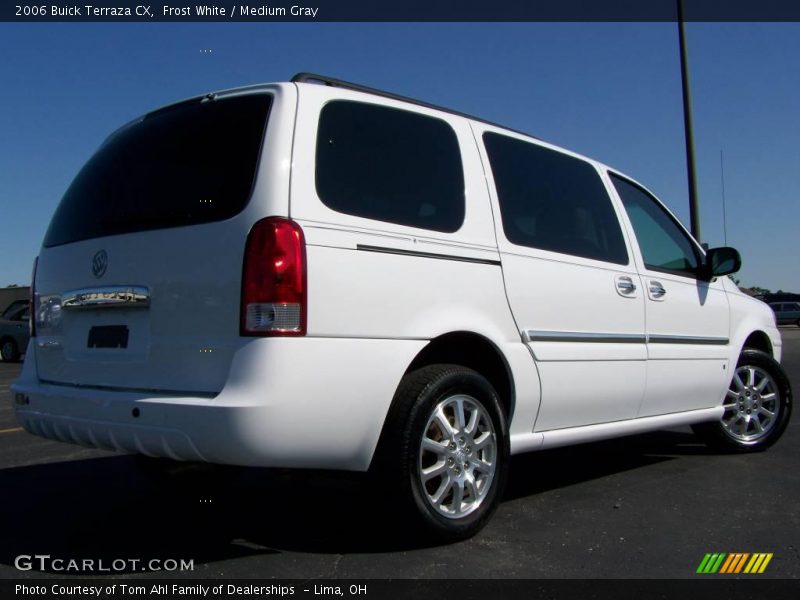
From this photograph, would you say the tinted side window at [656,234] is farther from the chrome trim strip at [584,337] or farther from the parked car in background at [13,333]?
the parked car in background at [13,333]

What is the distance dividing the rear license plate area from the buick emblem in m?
0.24

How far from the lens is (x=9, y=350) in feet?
65.6

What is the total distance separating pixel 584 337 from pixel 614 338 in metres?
0.30

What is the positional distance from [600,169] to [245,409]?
3.02 metres

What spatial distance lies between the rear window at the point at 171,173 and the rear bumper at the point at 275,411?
2.16 feet

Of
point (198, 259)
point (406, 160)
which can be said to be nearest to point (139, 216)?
point (198, 259)

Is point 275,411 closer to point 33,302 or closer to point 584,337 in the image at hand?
point 33,302

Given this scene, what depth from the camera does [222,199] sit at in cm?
317

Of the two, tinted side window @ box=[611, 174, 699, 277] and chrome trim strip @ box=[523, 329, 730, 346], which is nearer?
chrome trim strip @ box=[523, 329, 730, 346]

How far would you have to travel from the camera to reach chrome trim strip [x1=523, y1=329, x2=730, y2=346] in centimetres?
400

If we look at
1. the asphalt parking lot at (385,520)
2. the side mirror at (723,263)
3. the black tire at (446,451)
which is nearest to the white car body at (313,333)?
the black tire at (446,451)

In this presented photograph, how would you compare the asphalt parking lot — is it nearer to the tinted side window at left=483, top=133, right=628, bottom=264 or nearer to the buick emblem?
the buick emblem

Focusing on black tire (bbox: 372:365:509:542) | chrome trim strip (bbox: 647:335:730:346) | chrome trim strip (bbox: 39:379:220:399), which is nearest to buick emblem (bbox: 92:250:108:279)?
chrome trim strip (bbox: 39:379:220:399)
